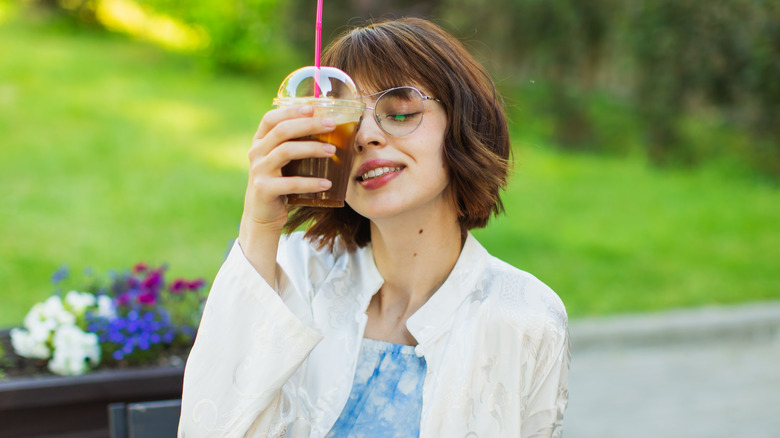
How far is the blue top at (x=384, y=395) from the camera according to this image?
164 cm

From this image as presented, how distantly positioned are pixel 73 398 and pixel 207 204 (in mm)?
4070

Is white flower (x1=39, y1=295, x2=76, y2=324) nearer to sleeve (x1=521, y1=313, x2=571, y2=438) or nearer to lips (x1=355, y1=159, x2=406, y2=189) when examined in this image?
lips (x1=355, y1=159, x2=406, y2=189)

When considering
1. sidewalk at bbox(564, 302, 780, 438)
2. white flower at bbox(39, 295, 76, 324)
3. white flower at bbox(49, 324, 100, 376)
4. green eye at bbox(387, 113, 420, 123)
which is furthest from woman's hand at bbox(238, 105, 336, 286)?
sidewalk at bbox(564, 302, 780, 438)

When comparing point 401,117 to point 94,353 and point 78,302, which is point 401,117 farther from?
point 78,302

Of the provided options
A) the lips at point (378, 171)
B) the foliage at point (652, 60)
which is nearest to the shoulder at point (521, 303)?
the lips at point (378, 171)

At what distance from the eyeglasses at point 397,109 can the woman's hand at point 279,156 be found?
0.75ft

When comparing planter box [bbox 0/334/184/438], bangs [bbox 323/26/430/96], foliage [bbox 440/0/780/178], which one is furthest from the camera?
foliage [bbox 440/0/780/178]

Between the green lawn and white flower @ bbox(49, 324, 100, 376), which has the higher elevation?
the green lawn

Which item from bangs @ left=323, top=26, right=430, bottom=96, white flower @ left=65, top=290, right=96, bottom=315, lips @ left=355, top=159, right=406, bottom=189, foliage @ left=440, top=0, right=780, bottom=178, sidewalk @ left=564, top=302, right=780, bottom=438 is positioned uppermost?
foliage @ left=440, top=0, right=780, bottom=178

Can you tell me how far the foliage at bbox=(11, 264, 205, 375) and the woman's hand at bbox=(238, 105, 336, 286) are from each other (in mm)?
1319

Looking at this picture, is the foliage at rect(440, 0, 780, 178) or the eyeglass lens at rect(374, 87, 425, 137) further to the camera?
the foliage at rect(440, 0, 780, 178)

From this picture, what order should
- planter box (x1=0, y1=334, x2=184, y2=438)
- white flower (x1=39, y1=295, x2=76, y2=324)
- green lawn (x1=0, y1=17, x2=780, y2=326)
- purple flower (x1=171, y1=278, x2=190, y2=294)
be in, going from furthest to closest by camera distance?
green lawn (x1=0, y1=17, x2=780, y2=326), purple flower (x1=171, y1=278, x2=190, y2=294), white flower (x1=39, y1=295, x2=76, y2=324), planter box (x1=0, y1=334, x2=184, y2=438)

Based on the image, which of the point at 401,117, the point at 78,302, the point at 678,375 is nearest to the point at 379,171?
the point at 401,117

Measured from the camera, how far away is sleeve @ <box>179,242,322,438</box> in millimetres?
1515
